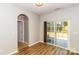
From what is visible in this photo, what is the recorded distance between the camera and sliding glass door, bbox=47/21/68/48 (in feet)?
14.3

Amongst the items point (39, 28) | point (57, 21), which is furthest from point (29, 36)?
point (57, 21)

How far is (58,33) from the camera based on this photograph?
15.9ft

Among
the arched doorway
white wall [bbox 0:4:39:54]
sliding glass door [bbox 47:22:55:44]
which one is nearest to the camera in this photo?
white wall [bbox 0:4:39:54]

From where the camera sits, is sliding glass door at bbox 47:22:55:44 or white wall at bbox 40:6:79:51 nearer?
white wall at bbox 40:6:79:51

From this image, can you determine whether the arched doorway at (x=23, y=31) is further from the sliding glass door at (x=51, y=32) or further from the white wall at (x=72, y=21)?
the white wall at (x=72, y=21)

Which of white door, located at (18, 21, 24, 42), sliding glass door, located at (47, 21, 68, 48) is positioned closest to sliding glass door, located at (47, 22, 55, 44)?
sliding glass door, located at (47, 21, 68, 48)

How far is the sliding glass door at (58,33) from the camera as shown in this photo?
14.3 ft

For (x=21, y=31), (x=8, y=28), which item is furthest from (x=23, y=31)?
(x=8, y=28)

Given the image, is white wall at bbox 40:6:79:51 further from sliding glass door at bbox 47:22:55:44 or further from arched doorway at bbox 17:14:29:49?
arched doorway at bbox 17:14:29:49

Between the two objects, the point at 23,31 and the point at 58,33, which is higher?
the point at 23,31

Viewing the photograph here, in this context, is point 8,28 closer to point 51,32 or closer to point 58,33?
point 58,33

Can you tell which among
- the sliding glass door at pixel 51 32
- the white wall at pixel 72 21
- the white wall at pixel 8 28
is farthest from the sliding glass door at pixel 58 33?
the white wall at pixel 8 28

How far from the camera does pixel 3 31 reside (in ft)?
9.61
